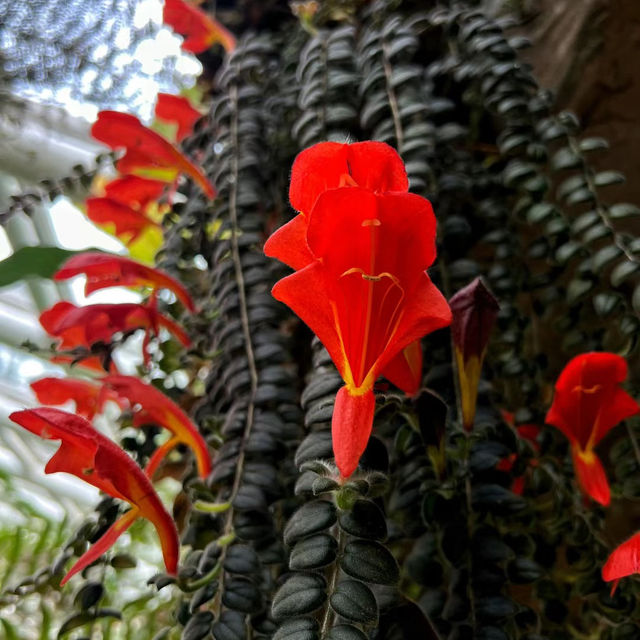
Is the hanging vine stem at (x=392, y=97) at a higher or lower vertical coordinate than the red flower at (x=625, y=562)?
higher

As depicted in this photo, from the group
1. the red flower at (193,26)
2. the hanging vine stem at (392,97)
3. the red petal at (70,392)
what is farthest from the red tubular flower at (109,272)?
the red flower at (193,26)

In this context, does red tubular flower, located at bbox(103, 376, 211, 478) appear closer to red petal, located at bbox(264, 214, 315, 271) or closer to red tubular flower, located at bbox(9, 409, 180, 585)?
red tubular flower, located at bbox(9, 409, 180, 585)

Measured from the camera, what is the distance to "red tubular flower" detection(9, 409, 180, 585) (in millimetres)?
461

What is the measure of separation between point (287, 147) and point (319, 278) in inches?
21.7

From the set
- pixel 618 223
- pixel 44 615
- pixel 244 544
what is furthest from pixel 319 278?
pixel 44 615

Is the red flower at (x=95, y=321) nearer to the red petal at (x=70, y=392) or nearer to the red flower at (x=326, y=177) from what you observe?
the red petal at (x=70, y=392)

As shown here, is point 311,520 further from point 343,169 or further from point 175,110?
point 175,110

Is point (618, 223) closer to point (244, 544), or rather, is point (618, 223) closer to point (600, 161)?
point (600, 161)

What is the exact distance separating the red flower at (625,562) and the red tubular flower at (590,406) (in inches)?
3.8

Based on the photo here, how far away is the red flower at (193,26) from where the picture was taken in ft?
3.39

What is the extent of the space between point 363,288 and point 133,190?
Answer: 63cm

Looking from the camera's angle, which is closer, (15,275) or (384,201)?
(384,201)

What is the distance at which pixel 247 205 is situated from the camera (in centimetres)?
77

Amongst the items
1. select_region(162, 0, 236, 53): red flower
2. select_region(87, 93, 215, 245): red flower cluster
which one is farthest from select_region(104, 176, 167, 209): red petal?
select_region(162, 0, 236, 53): red flower
